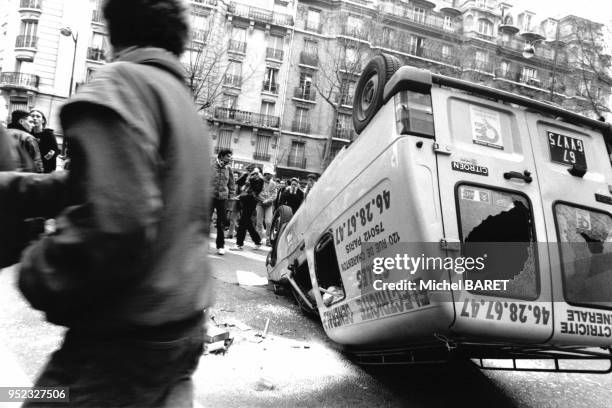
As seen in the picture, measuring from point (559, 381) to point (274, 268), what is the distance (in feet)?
10.6

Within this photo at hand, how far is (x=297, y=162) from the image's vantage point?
40.2 metres

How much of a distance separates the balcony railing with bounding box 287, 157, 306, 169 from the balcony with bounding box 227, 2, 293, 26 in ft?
39.9

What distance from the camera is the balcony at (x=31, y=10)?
1395 inches

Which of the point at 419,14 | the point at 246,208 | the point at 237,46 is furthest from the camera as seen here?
the point at 419,14

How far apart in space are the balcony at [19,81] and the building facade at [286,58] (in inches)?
3.0

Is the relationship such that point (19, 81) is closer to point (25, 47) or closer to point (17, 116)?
point (25, 47)

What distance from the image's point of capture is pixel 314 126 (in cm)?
4041

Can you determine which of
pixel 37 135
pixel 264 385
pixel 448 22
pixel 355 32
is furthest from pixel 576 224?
pixel 448 22

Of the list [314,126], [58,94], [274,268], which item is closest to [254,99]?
[314,126]

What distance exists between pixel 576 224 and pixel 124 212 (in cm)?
285

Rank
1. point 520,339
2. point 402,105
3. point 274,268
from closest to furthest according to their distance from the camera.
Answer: point 520,339
point 402,105
point 274,268

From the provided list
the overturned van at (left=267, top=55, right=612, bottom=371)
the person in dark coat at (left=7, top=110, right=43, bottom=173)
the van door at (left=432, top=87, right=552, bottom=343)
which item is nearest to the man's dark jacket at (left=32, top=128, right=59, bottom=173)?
the person in dark coat at (left=7, top=110, right=43, bottom=173)

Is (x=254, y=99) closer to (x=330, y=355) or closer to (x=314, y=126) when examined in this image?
(x=314, y=126)

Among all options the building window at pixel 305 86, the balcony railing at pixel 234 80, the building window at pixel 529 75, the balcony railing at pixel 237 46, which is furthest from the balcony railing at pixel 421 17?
the balcony railing at pixel 234 80
